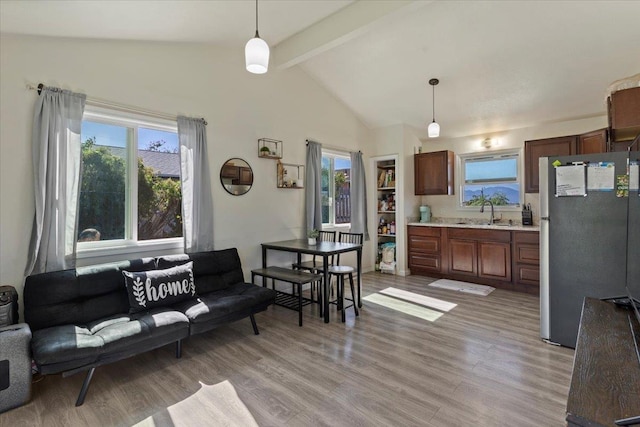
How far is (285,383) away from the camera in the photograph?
2301mm

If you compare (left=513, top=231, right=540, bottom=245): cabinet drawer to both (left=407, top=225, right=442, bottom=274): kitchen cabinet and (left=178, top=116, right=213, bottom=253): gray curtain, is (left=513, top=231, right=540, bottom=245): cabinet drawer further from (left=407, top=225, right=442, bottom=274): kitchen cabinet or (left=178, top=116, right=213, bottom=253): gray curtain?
(left=178, top=116, right=213, bottom=253): gray curtain

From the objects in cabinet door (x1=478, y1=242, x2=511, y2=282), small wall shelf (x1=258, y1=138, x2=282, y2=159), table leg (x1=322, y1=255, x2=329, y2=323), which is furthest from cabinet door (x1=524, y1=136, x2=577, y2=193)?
small wall shelf (x1=258, y1=138, x2=282, y2=159)

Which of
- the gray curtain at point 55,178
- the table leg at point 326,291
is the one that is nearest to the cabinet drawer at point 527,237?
the table leg at point 326,291

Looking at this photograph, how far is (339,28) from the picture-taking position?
3.38 metres

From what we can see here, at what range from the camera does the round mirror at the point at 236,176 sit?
150 inches

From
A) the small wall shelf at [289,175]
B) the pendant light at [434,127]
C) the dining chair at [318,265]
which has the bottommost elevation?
the dining chair at [318,265]

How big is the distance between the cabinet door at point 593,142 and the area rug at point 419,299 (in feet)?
8.66

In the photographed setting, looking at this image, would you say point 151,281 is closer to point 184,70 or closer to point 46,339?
point 46,339

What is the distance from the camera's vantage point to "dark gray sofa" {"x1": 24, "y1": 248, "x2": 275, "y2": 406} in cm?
206

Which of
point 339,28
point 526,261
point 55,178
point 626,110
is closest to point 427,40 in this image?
point 339,28

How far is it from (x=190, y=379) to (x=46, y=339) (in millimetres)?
970

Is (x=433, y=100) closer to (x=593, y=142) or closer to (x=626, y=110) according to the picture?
(x=593, y=142)

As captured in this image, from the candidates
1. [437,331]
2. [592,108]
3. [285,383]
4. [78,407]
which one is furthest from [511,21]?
[78,407]

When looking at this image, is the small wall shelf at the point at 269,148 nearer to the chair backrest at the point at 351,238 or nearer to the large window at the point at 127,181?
the large window at the point at 127,181
